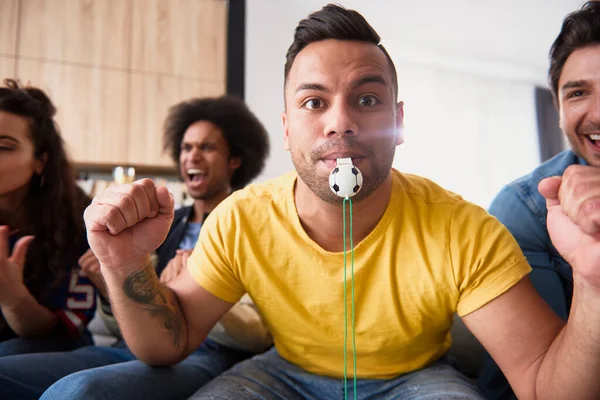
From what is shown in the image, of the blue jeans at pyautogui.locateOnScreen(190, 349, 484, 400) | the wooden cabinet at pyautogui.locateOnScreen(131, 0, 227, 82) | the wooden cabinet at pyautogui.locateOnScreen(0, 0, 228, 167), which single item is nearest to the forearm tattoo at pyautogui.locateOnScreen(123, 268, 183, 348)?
the blue jeans at pyautogui.locateOnScreen(190, 349, 484, 400)

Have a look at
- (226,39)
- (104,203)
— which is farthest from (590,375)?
(226,39)

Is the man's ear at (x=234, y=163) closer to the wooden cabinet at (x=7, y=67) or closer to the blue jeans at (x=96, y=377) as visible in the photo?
the blue jeans at (x=96, y=377)

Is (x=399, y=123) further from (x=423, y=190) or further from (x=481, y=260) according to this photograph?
(x=481, y=260)

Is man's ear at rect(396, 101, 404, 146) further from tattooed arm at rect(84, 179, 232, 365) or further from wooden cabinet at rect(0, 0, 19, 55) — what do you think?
wooden cabinet at rect(0, 0, 19, 55)

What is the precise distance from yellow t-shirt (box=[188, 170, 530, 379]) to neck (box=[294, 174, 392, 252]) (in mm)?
26

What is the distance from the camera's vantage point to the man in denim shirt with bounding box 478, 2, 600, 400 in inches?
42.4

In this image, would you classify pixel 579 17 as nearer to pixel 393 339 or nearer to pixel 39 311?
pixel 393 339

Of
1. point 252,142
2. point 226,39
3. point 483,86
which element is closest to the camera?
point 252,142

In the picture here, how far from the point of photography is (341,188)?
83cm

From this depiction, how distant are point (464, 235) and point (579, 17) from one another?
75cm

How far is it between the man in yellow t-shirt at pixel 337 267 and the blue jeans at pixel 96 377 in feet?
0.16

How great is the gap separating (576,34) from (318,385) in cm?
109

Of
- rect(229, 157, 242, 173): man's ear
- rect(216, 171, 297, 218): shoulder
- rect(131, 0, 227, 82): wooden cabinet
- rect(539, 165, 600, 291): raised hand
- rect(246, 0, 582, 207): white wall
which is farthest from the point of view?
rect(246, 0, 582, 207): white wall

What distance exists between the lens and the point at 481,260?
83cm
